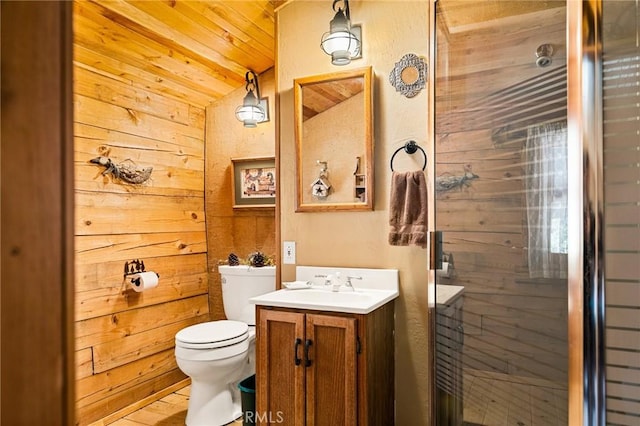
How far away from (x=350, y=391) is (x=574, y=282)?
1019 millimetres

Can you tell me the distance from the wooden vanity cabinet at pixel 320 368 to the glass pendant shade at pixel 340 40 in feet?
4.24

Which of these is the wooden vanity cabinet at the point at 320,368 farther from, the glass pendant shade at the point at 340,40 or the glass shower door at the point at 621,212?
the glass pendant shade at the point at 340,40

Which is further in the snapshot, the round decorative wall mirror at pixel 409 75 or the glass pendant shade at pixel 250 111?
the glass pendant shade at pixel 250 111

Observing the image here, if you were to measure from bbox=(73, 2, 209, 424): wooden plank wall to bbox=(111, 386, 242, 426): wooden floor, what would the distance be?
9 centimetres

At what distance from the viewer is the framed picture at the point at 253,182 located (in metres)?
2.92

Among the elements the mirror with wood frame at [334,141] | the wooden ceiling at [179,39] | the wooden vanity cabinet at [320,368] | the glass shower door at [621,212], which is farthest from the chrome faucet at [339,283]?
the wooden ceiling at [179,39]

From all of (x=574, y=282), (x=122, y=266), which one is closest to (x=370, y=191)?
(x=574, y=282)

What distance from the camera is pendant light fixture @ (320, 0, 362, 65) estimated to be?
81.2 inches

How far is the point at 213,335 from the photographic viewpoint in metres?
2.30

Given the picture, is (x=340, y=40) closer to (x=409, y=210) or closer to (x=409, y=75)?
(x=409, y=75)

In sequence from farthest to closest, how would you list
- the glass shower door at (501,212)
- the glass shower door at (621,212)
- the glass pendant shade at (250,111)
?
the glass pendant shade at (250,111) < the glass shower door at (501,212) < the glass shower door at (621,212)

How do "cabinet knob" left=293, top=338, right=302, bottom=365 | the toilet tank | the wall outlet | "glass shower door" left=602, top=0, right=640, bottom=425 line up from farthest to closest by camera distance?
the toilet tank, the wall outlet, "cabinet knob" left=293, top=338, right=302, bottom=365, "glass shower door" left=602, top=0, right=640, bottom=425

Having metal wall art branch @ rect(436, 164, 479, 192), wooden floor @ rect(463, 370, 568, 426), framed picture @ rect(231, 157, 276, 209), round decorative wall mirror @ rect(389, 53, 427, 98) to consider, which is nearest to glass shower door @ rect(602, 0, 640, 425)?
wooden floor @ rect(463, 370, 568, 426)

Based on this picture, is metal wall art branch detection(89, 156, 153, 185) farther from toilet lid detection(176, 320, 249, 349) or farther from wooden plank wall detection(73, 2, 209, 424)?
toilet lid detection(176, 320, 249, 349)
